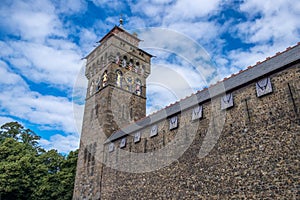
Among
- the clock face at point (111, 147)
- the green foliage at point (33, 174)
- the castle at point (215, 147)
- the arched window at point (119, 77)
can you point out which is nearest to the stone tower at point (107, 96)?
the arched window at point (119, 77)

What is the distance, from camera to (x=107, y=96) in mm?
21344

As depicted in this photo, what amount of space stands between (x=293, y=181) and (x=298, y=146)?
113 cm

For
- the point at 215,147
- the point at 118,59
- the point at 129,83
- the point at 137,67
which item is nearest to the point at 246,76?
the point at 215,147

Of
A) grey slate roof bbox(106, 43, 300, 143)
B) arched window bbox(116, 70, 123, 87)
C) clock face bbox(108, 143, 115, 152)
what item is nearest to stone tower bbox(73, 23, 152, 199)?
arched window bbox(116, 70, 123, 87)

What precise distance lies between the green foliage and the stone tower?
16.6ft

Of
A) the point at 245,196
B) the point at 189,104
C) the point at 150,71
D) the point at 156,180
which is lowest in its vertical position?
the point at 245,196

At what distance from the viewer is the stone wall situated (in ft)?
28.1

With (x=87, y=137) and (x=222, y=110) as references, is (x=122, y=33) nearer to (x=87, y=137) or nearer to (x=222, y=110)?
(x=87, y=137)

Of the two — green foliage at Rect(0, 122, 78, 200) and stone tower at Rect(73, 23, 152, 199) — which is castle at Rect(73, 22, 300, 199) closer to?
stone tower at Rect(73, 23, 152, 199)

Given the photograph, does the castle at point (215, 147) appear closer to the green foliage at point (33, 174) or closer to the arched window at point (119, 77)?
the arched window at point (119, 77)

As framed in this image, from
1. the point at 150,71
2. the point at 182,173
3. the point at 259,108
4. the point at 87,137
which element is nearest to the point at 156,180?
the point at 182,173

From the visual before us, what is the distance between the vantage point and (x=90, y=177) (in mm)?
18766

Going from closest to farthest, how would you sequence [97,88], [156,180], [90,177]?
[156,180] → [90,177] → [97,88]

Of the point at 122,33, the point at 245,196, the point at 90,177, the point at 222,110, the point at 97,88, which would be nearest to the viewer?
the point at 245,196
